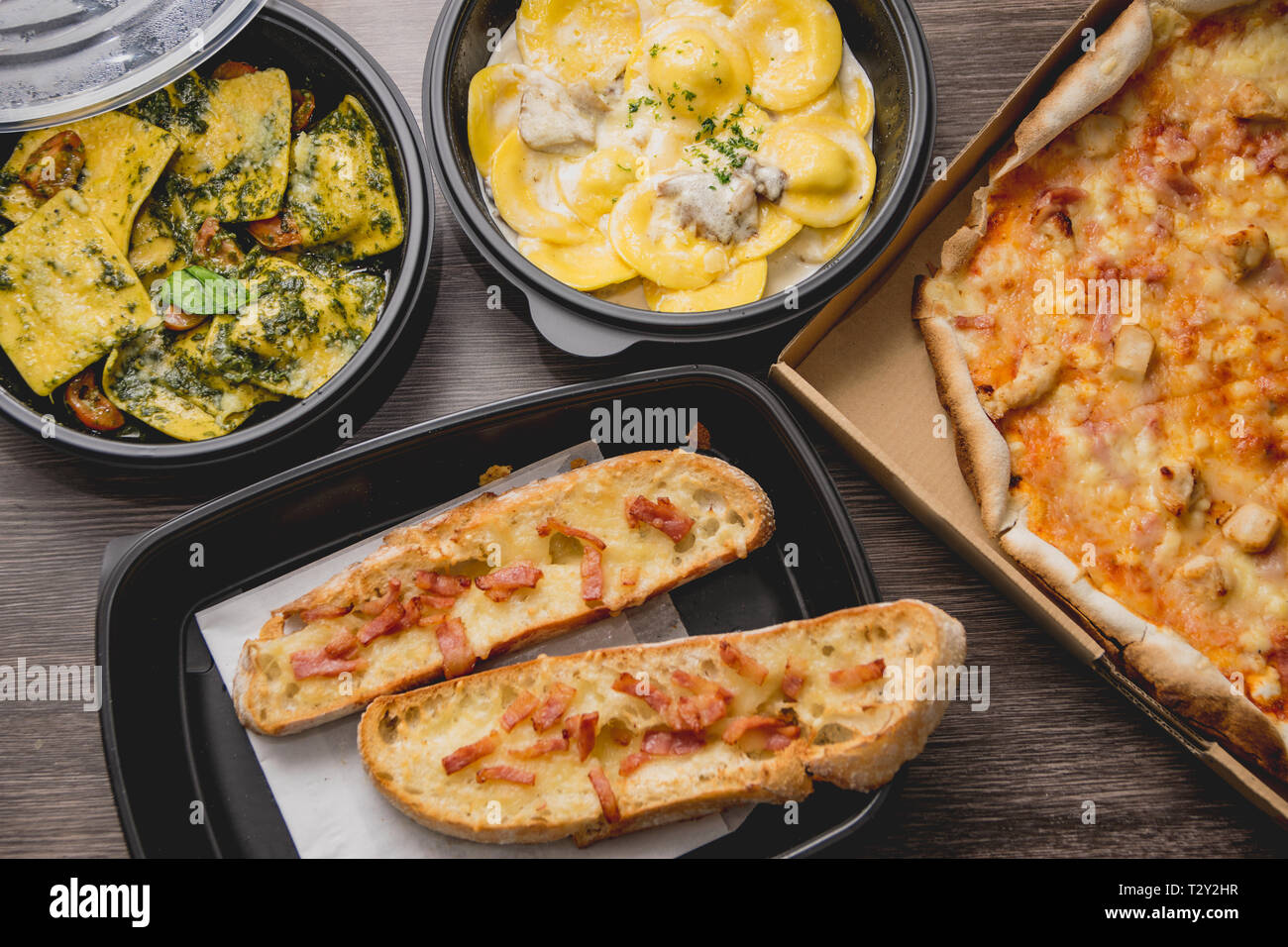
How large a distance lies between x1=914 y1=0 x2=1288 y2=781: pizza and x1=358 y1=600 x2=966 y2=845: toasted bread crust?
39 cm

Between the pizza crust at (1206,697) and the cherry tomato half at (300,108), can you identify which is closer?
the pizza crust at (1206,697)

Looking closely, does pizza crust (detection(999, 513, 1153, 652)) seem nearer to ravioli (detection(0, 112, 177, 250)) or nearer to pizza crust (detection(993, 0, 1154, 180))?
pizza crust (detection(993, 0, 1154, 180))

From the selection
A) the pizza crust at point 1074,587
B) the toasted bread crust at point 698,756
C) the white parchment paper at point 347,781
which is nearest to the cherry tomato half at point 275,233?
the white parchment paper at point 347,781

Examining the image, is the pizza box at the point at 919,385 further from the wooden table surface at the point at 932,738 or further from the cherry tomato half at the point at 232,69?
the cherry tomato half at the point at 232,69

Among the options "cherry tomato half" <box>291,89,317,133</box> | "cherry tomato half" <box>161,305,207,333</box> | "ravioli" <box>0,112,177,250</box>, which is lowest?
"cherry tomato half" <box>161,305,207,333</box>

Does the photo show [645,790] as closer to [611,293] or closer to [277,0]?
[611,293]

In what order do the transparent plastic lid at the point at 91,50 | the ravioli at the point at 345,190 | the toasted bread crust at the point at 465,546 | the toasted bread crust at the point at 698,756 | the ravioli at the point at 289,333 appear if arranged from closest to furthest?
the transparent plastic lid at the point at 91,50 < the toasted bread crust at the point at 698,756 < the toasted bread crust at the point at 465,546 < the ravioli at the point at 289,333 < the ravioli at the point at 345,190

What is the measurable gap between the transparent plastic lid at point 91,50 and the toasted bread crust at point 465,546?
1.14 m

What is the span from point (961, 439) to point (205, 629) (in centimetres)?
195

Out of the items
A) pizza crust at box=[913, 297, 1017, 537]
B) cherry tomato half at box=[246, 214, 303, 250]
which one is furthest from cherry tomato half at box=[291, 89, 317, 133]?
pizza crust at box=[913, 297, 1017, 537]

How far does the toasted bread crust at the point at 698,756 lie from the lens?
209cm

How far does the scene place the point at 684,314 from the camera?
223cm

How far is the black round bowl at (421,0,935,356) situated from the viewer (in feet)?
7.30

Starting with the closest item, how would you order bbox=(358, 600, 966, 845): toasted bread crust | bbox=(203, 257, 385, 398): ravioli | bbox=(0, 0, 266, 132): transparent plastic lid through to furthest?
bbox=(0, 0, 266, 132): transparent plastic lid, bbox=(358, 600, 966, 845): toasted bread crust, bbox=(203, 257, 385, 398): ravioli
